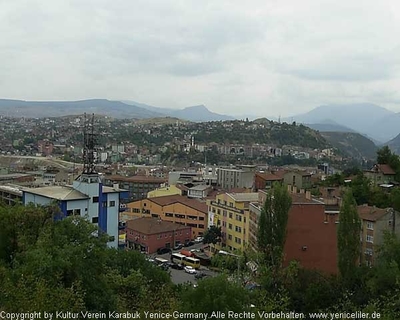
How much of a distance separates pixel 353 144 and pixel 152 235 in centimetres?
10641

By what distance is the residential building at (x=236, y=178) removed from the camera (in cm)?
3934

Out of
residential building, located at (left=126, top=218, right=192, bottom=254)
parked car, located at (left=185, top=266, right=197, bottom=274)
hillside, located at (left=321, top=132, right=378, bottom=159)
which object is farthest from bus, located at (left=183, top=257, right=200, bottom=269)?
hillside, located at (left=321, top=132, right=378, bottom=159)

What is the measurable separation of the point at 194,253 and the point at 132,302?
517 inches

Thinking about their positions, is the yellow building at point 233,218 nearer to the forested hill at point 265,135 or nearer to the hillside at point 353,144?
the forested hill at point 265,135

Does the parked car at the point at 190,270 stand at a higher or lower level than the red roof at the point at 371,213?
lower

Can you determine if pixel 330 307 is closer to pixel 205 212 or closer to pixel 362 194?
pixel 362 194

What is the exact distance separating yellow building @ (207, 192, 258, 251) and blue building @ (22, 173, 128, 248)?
18.8 feet

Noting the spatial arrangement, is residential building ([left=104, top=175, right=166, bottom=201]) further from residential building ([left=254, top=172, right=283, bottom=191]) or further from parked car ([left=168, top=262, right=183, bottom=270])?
parked car ([left=168, top=262, right=183, bottom=270])

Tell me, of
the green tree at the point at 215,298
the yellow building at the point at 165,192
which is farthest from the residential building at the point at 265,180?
the green tree at the point at 215,298

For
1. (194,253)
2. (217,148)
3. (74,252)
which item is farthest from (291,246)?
(217,148)

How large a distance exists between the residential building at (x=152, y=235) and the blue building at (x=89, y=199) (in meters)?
5.18

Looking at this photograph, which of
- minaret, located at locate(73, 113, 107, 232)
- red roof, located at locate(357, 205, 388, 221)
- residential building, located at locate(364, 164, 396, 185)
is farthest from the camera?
residential building, located at locate(364, 164, 396, 185)

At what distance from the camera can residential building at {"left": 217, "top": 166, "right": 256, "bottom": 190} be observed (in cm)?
3934

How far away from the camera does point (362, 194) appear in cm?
2464
